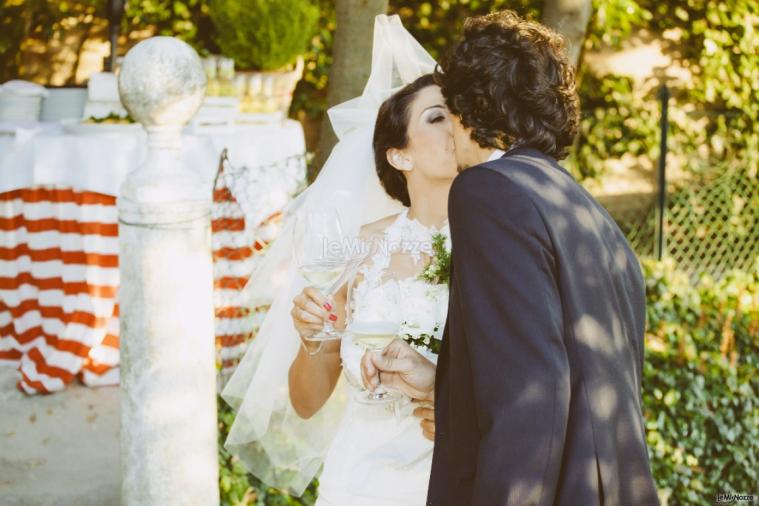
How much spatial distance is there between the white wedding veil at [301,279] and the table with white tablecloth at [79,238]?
154cm

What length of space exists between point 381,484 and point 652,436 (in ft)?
7.71

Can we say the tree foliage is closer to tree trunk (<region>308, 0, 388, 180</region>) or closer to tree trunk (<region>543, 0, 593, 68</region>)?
tree trunk (<region>308, 0, 388, 180</region>)

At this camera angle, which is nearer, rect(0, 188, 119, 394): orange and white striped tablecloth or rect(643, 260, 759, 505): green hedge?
rect(643, 260, 759, 505): green hedge

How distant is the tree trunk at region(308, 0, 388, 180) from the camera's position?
14.4ft

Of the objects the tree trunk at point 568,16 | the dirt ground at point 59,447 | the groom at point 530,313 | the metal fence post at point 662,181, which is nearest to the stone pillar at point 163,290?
the groom at point 530,313

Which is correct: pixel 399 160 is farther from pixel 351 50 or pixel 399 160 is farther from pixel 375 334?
pixel 351 50

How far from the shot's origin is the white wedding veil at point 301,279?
277 centimetres

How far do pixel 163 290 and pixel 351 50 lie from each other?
247cm

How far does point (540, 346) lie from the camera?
1576 mm

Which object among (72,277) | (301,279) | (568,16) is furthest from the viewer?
(568,16)

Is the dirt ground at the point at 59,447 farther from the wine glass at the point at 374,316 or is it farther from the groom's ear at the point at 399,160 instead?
the groom's ear at the point at 399,160

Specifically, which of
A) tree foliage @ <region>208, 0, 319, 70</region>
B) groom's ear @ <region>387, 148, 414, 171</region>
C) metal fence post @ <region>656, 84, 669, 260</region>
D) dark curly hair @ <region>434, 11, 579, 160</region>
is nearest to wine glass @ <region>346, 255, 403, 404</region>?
groom's ear @ <region>387, 148, 414, 171</region>

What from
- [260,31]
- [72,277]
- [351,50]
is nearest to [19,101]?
[72,277]

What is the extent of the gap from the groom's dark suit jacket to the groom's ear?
0.81 meters
